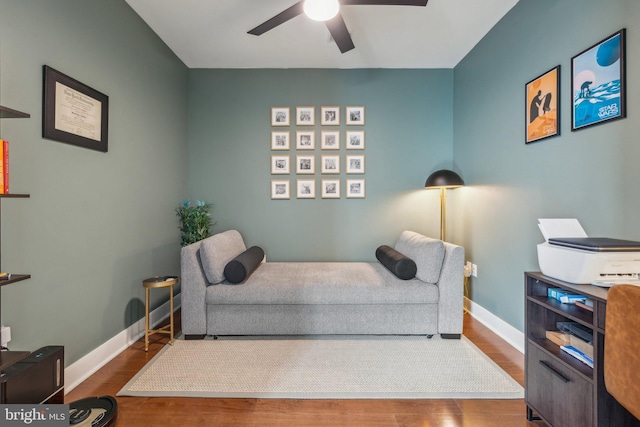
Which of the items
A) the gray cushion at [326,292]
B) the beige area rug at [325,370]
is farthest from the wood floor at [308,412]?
the gray cushion at [326,292]

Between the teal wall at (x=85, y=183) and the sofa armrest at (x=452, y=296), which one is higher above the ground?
the teal wall at (x=85, y=183)

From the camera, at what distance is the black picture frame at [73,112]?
1.71 meters

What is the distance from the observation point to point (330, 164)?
3521 millimetres

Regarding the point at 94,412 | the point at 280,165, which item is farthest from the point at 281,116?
the point at 94,412

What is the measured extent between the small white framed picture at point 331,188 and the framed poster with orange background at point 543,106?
187 centimetres

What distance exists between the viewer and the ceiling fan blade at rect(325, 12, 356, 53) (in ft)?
6.87

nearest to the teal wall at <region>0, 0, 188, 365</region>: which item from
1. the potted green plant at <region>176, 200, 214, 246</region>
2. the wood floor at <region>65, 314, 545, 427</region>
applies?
the potted green plant at <region>176, 200, 214, 246</region>

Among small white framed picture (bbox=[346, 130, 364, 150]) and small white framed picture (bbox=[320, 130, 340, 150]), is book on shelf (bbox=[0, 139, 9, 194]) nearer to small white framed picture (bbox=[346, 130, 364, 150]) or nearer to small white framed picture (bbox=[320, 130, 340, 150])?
small white framed picture (bbox=[320, 130, 340, 150])

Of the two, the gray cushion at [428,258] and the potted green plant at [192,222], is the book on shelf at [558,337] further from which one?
the potted green plant at [192,222]

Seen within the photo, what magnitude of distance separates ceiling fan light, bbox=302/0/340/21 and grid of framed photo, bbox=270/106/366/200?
5.06 ft

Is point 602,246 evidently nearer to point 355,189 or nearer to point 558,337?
point 558,337

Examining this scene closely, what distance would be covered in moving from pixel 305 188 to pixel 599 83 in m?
2.57

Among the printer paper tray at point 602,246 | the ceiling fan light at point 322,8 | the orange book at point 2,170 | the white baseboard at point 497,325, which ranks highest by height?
the ceiling fan light at point 322,8


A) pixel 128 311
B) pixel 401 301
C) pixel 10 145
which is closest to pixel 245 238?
A: pixel 128 311
